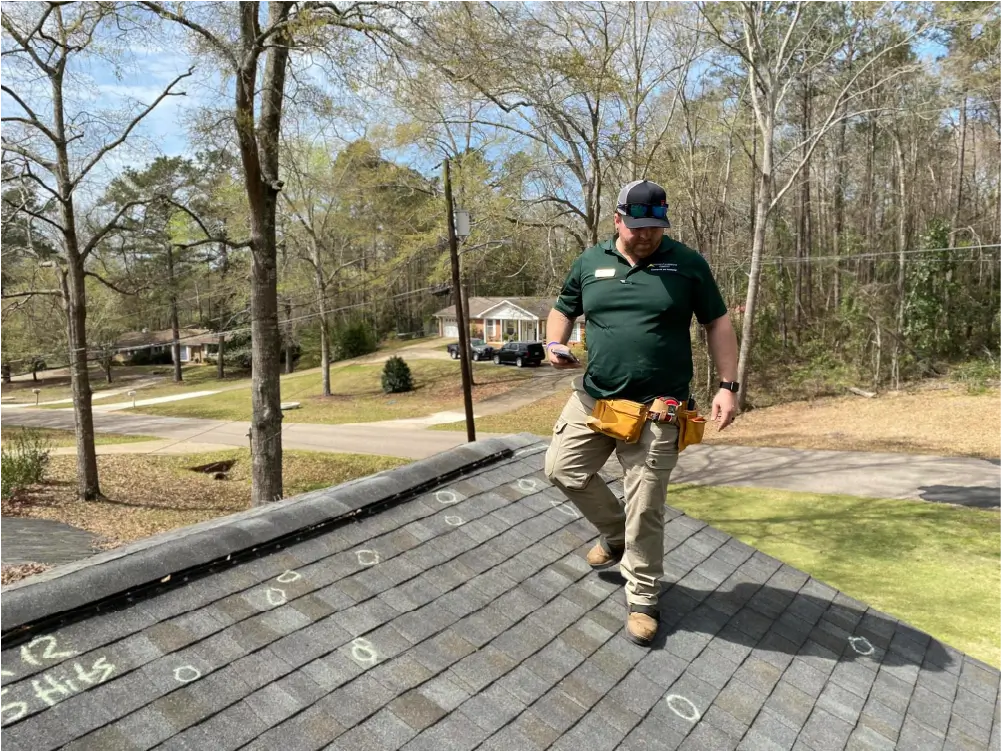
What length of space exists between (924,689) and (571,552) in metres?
1.77

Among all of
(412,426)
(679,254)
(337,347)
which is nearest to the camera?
(679,254)

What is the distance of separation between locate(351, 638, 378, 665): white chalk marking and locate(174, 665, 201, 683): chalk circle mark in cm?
53

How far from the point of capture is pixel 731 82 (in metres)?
27.3

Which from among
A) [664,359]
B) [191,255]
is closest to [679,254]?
[664,359]

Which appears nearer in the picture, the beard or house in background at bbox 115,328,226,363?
the beard

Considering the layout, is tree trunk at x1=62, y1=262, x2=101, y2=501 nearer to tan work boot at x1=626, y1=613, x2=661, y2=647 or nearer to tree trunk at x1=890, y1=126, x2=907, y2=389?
tan work boot at x1=626, y1=613, x2=661, y2=647

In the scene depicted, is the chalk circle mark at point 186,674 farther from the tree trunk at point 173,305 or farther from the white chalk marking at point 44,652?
the tree trunk at point 173,305

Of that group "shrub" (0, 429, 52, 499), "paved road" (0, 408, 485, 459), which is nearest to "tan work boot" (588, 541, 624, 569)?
"paved road" (0, 408, 485, 459)

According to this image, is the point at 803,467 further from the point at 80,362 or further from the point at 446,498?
the point at 80,362

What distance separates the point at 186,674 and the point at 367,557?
3.26 feet

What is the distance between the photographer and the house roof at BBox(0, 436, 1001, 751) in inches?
77.4

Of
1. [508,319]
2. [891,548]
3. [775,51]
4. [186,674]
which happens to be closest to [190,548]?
[186,674]

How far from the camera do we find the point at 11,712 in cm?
173

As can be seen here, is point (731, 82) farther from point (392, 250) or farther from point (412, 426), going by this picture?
point (392, 250)
